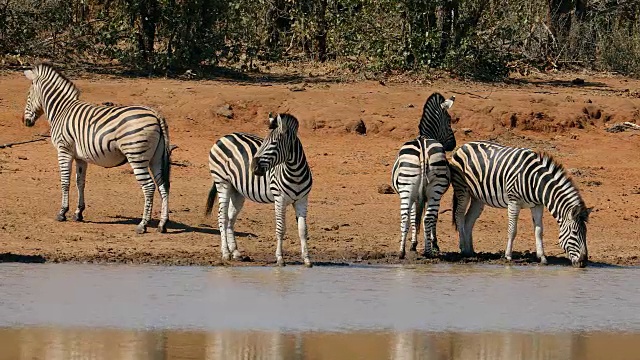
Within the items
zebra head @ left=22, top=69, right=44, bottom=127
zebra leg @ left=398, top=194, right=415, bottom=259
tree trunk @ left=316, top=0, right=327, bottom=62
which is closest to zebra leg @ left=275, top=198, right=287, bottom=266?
zebra leg @ left=398, top=194, right=415, bottom=259

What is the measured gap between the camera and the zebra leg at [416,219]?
45.3ft

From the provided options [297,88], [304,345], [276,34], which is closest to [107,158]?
[304,345]

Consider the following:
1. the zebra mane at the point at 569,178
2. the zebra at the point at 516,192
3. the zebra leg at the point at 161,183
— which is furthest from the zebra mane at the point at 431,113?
the zebra leg at the point at 161,183

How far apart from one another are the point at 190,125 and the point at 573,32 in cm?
1004

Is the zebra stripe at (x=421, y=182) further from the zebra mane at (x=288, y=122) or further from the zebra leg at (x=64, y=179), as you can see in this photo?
the zebra leg at (x=64, y=179)

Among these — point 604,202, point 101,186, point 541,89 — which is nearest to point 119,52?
point 101,186

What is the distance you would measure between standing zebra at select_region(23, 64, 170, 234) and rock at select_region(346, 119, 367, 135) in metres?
5.16

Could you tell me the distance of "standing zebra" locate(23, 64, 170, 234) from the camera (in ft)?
49.0

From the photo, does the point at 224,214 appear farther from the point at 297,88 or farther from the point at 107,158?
the point at 297,88

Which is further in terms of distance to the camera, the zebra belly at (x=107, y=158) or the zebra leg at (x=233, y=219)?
the zebra belly at (x=107, y=158)

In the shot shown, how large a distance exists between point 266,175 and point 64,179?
3334 mm

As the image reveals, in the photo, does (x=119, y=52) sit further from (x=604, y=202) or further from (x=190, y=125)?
(x=604, y=202)

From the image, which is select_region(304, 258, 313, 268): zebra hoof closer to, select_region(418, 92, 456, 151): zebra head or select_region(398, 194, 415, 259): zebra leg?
select_region(398, 194, 415, 259): zebra leg

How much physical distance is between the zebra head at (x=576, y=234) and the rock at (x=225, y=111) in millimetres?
7493
